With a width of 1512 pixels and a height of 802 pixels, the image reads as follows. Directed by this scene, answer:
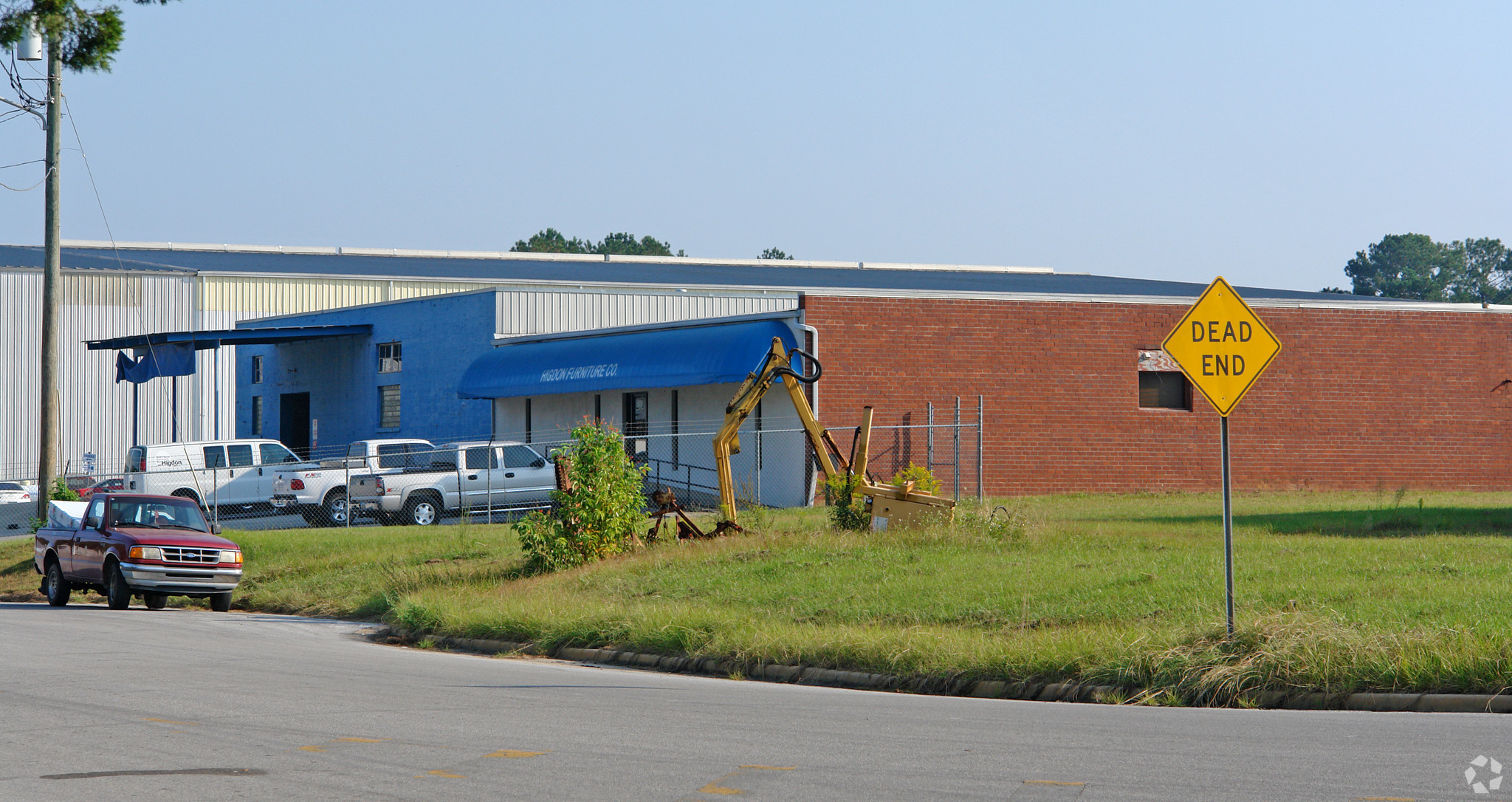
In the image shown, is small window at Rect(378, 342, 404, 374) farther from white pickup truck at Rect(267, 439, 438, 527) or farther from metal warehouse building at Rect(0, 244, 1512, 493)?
white pickup truck at Rect(267, 439, 438, 527)

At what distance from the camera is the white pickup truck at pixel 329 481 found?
→ 2955 centimetres

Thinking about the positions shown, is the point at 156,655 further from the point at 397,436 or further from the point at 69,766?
the point at 397,436

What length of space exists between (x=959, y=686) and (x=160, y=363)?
32834 mm

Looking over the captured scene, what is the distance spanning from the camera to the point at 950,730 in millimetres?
9125

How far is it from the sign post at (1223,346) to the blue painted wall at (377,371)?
93.0 ft

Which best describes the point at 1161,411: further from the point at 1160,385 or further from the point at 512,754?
the point at 512,754

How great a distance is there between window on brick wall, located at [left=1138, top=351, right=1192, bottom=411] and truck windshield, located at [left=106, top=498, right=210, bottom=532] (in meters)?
20.4

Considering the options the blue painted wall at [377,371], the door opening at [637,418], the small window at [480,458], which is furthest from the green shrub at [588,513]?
the blue painted wall at [377,371]

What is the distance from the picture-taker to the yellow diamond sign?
1200cm

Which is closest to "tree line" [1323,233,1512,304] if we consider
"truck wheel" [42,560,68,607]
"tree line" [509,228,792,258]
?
"tree line" [509,228,792,258]

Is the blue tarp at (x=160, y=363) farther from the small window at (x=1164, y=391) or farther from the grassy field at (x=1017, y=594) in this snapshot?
the small window at (x=1164, y=391)

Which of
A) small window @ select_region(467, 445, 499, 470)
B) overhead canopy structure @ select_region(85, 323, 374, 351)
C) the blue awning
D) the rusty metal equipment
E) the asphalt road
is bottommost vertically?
the asphalt road

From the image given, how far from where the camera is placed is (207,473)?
31.1m

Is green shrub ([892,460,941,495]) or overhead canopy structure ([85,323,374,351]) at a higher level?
overhead canopy structure ([85,323,374,351])
